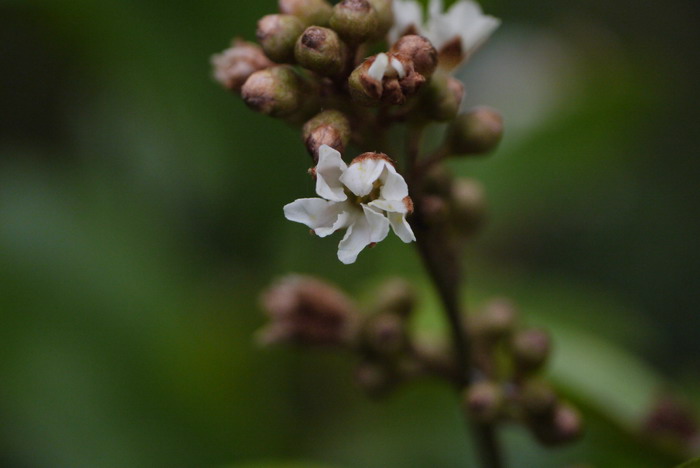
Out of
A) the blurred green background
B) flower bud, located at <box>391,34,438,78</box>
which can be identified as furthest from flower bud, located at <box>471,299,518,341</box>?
flower bud, located at <box>391,34,438,78</box>

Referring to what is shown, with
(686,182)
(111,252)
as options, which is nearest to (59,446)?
(111,252)

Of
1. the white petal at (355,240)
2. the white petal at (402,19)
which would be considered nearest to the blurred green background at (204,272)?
the white petal at (355,240)

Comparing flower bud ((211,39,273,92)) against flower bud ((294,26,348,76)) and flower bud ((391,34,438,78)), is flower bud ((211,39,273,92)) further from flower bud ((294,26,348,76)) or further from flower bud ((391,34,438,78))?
flower bud ((391,34,438,78))

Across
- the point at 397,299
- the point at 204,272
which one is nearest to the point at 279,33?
the point at 397,299

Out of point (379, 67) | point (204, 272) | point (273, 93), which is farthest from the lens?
point (204, 272)

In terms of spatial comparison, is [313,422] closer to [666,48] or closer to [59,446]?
[59,446]

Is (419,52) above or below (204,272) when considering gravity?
below

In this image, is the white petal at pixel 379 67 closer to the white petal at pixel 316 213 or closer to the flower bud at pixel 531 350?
the white petal at pixel 316 213

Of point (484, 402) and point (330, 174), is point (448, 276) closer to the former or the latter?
point (484, 402)
